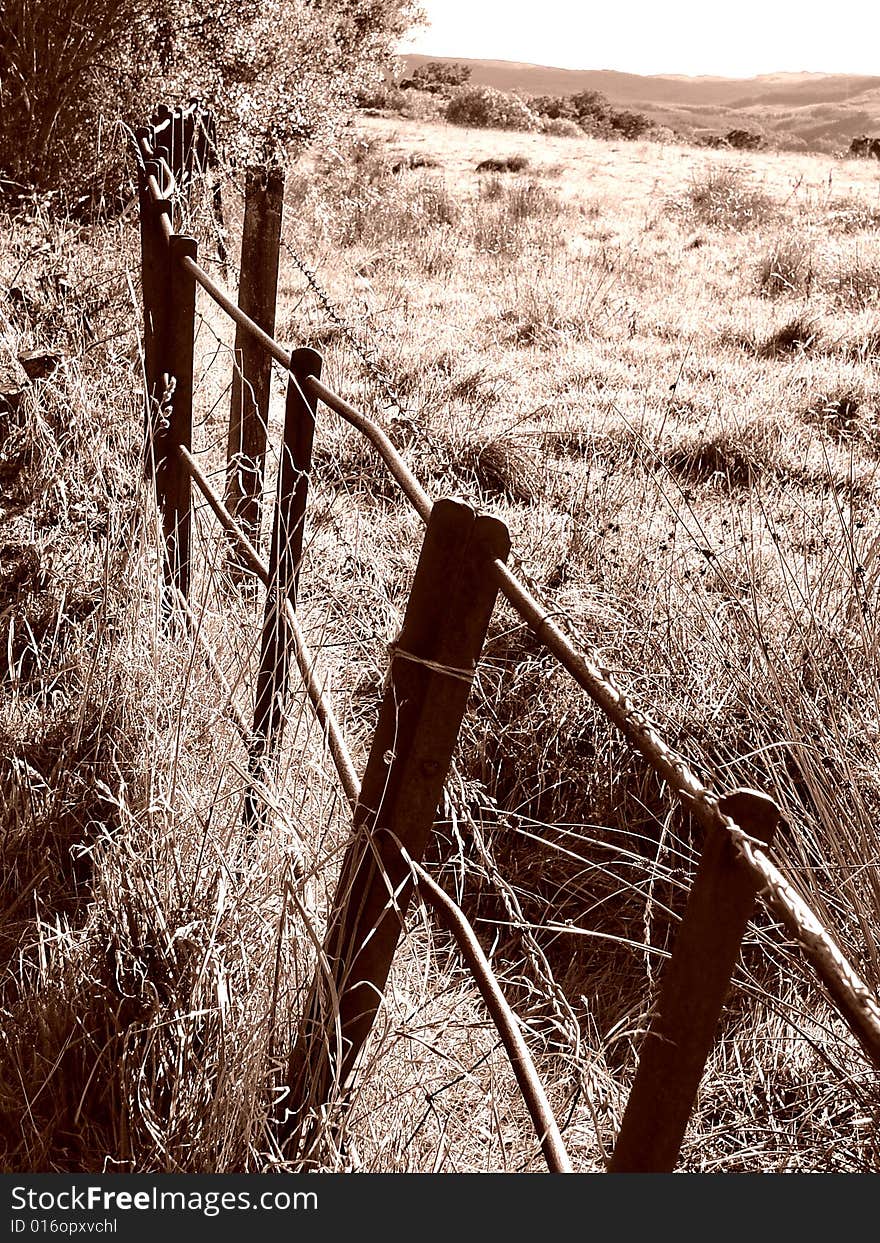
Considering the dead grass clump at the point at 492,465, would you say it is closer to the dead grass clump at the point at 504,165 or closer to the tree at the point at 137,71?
the tree at the point at 137,71

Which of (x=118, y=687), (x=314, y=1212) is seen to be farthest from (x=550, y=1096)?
(x=118, y=687)

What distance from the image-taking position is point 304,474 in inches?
88.2

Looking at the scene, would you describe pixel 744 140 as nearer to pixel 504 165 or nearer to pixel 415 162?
pixel 504 165

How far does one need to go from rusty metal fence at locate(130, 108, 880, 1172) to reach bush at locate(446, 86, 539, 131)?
2816cm

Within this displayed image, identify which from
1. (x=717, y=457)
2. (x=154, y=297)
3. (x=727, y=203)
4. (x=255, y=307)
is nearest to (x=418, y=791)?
(x=154, y=297)

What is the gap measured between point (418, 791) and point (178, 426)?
1.84 metres

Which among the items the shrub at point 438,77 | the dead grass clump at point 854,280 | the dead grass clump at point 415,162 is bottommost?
the dead grass clump at point 854,280

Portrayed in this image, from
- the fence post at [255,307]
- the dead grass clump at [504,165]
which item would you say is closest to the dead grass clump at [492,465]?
the fence post at [255,307]

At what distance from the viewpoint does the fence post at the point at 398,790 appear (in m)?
1.43

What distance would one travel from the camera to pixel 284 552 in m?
2.34

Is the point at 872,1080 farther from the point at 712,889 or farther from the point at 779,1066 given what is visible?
the point at 712,889

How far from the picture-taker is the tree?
5.06 meters

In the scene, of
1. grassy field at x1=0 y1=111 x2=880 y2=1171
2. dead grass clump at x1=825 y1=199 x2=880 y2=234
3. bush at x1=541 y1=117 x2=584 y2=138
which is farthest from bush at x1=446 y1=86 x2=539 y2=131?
grassy field at x1=0 y1=111 x2=880 y2=1171

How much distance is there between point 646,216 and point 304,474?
41.8ft
